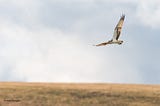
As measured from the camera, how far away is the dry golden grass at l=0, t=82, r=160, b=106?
66.0 meters

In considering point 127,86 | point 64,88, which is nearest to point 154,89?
point 127,86

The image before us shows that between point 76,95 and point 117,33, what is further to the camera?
point 76,95

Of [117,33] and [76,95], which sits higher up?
[117,33]

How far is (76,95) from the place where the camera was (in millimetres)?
69562

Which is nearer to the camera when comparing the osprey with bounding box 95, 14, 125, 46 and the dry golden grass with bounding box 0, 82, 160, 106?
the osprey with bounding box 95, 14, 125, 46

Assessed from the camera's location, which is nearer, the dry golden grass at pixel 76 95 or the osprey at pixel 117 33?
the osprey at pixel 117 33

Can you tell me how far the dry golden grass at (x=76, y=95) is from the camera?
217ft

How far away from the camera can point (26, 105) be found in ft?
215

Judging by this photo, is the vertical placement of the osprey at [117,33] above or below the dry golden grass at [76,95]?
above

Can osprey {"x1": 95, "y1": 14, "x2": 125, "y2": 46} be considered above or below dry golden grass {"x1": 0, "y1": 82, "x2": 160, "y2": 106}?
above

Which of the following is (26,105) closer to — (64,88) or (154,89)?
(64,88)

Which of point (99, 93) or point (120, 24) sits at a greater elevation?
point (120, 24)

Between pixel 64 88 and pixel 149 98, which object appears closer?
pixel 149 98

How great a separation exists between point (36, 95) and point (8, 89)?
18.4ft
